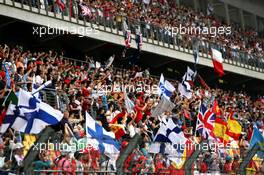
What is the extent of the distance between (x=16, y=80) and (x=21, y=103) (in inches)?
129

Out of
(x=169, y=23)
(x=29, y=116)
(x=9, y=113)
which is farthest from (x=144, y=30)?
(x=9, y=113)

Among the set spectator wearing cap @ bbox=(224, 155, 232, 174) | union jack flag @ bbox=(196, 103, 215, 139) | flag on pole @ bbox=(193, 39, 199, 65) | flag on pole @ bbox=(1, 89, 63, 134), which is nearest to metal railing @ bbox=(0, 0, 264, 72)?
flag on pole @ bbox=(193, 39, 199, 65)

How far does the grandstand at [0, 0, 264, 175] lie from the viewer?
11094 millimetres

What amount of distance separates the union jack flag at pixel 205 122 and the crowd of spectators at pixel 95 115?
16.5 inches

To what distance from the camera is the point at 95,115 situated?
59.7 ft

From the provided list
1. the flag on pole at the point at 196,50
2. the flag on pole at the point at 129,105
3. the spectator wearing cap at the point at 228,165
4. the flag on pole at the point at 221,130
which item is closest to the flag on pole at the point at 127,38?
the flag on pole at the point at 196,50

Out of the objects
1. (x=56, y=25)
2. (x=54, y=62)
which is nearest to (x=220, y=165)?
(x=54, y=62)

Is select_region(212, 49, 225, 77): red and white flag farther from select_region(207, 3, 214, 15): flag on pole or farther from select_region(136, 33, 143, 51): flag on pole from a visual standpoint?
select_region(207, 3, 214, 15): flag on pole

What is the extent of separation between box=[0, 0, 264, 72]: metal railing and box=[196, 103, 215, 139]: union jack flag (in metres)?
7.72

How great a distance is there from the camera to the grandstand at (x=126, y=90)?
11.1 meters

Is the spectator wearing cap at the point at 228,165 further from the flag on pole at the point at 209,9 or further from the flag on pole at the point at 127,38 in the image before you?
the flag on pole at the point at 209,9

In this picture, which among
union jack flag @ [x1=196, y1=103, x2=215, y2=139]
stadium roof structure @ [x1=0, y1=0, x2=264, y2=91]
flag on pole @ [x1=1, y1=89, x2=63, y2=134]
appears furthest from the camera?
stadium roof structure @ [x1=0, y1=0, x2=264, y2=91]

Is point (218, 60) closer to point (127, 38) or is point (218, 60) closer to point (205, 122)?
point (127, 38)

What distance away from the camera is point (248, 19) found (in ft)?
164
